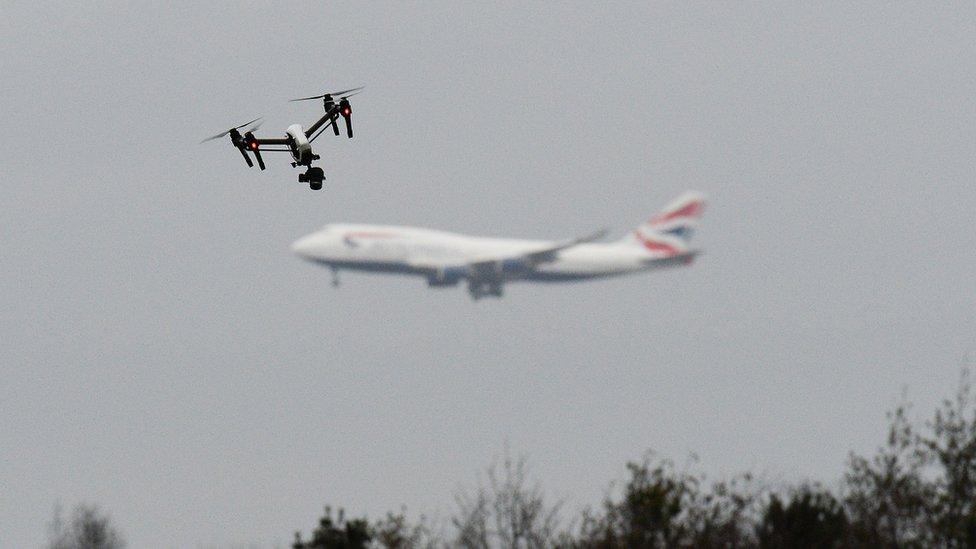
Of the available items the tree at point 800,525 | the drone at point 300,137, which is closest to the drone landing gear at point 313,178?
the drone at point 300,137

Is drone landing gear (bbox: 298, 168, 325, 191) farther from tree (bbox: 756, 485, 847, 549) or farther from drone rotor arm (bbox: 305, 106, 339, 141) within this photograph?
tree (bbox: 756, 485, 847, 549)

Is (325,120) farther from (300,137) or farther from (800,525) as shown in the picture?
(800,525)

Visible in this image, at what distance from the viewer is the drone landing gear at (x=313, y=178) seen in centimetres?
5994

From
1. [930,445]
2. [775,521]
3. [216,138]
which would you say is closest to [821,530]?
[775,521]

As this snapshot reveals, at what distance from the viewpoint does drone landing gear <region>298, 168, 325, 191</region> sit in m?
59.9

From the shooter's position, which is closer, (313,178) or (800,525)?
(313,178)

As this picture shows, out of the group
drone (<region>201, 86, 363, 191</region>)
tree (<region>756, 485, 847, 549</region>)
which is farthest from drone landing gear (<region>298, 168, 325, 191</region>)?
tree (<region>756, 485, 847, 549</region>)

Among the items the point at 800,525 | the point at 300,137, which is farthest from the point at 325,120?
the point at 800,525

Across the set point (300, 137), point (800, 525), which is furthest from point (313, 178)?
point (800, 525)

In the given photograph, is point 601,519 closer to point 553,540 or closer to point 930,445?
point 553,540

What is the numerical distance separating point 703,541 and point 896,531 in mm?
12346

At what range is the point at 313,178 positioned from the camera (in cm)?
6028

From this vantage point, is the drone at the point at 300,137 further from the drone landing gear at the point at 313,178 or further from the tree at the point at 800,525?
the tree at the point at 800,525

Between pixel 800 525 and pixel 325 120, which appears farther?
pixel 800 525
